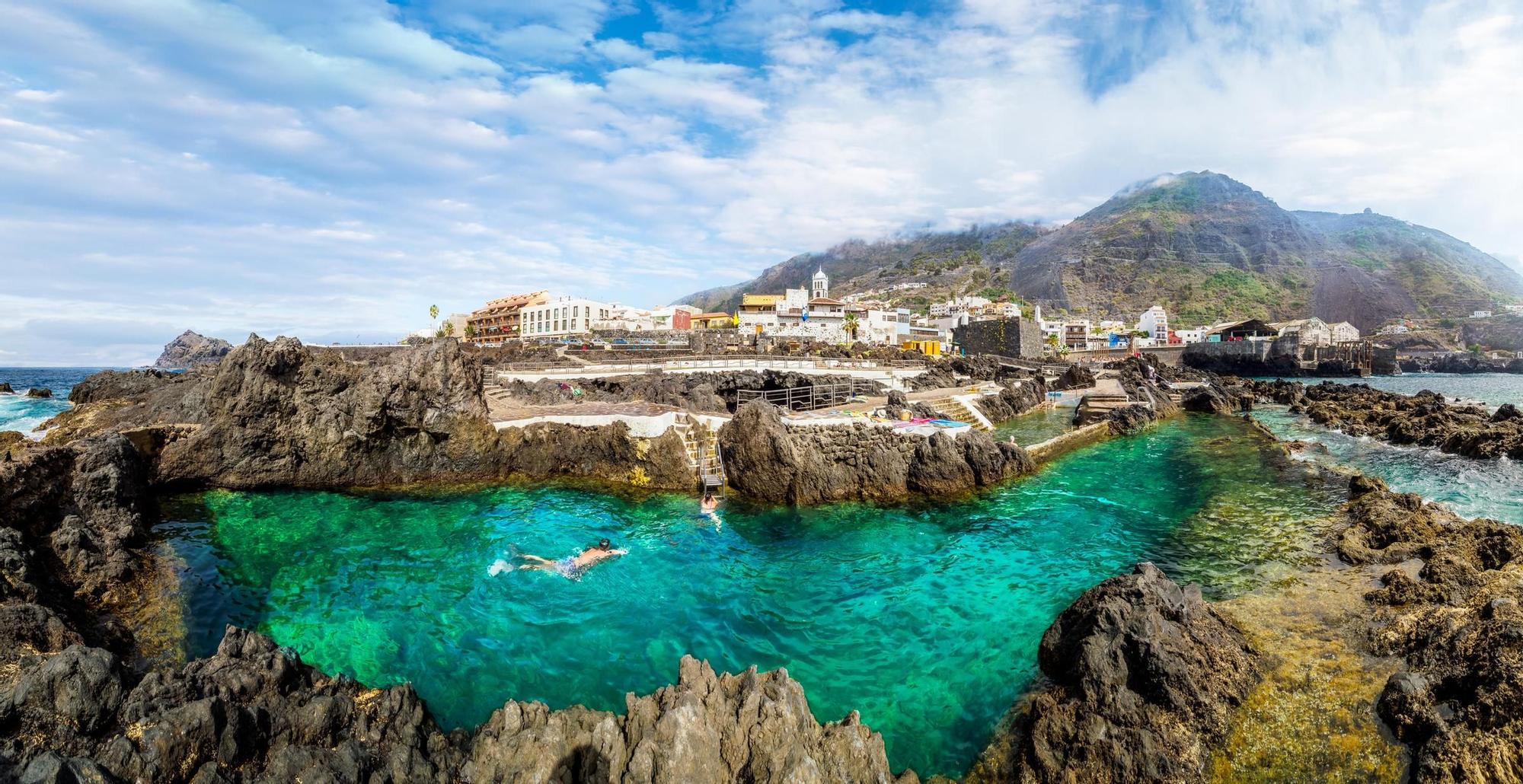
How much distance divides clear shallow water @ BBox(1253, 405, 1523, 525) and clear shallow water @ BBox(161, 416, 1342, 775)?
9.93ft

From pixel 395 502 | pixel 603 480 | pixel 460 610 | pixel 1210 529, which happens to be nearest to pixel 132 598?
pixel 460 610

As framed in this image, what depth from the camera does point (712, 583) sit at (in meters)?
11.5

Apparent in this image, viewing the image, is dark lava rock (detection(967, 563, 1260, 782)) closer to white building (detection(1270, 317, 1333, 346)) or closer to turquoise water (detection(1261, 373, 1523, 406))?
turquoise water (detection(1261, 373, 1523, 406))

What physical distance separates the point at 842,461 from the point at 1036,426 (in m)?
19.1

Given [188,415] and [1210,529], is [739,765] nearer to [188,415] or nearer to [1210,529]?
[1210,529]

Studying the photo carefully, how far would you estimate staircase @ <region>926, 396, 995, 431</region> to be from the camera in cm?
2950

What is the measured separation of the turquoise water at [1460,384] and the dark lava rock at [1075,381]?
80.0 ft

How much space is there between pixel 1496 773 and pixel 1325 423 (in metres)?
36.0

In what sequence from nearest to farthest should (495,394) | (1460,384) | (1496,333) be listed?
(495,394) → (1460,384) → (1496,333)

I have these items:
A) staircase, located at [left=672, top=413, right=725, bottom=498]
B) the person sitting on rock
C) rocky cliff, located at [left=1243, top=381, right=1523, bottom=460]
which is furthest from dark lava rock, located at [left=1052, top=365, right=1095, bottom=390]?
the person sitting on rock

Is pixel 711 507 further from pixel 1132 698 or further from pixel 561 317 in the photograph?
pixel 561 317

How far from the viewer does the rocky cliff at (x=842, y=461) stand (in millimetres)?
16672

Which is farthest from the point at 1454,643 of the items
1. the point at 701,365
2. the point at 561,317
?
the point at 561,317

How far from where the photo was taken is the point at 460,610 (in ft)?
33.5
